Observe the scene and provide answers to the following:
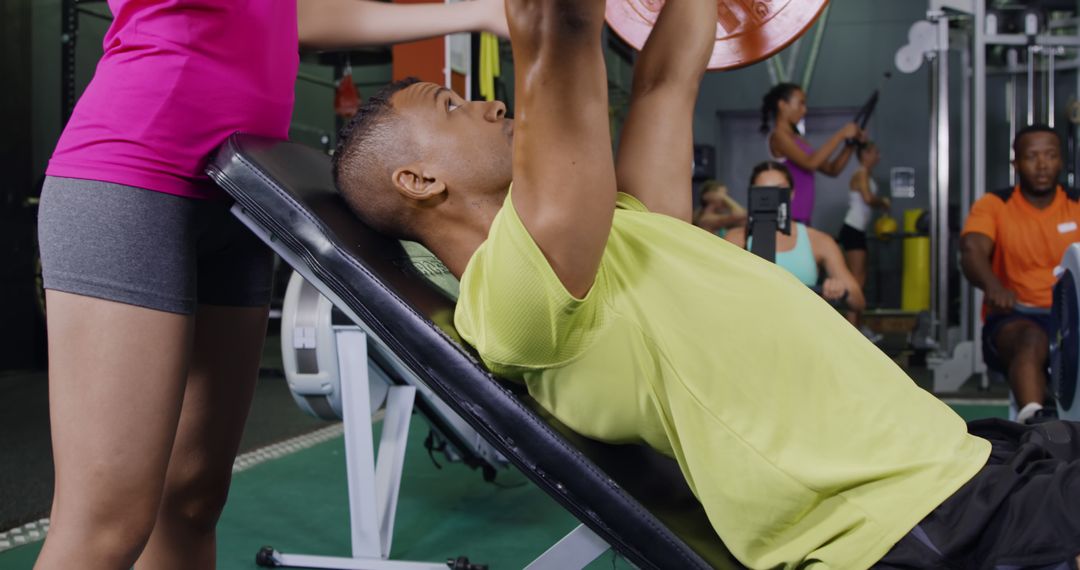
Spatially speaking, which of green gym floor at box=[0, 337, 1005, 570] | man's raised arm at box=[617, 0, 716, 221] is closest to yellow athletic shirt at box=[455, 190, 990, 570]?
man's raised arm at box=[617, 0, 716, 221]

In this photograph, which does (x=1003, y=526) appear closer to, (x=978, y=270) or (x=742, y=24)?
(x=742, y=24)

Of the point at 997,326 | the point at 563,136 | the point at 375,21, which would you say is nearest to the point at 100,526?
the point at 563,136

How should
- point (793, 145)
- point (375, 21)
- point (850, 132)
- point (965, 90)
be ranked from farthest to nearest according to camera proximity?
point (850, 132), point (965, 90), point (793, 145), point (375, 21)

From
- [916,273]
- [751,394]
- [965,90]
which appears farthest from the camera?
[916,273]

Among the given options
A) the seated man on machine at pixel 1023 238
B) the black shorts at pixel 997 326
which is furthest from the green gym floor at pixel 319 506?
the seated man on machine at pixel 1023 238

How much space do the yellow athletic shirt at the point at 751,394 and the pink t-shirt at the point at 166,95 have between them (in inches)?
13.7

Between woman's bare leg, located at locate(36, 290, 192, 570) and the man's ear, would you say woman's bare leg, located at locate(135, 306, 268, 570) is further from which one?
the man's ear

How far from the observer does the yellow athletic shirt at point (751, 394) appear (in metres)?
0.87

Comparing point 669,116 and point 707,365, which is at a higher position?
point 669,116

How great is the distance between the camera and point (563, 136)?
79 centimetres

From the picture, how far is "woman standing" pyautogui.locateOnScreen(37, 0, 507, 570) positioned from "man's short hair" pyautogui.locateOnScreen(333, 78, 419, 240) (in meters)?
0.12

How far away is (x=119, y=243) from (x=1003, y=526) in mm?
900

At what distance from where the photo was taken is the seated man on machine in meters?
3.81

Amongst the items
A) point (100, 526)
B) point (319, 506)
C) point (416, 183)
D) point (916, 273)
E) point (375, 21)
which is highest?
point (375, 21)
